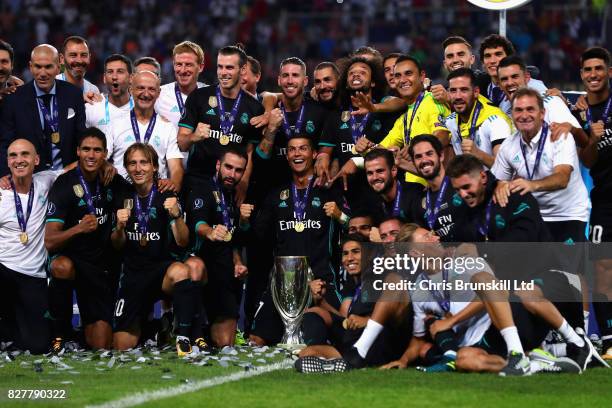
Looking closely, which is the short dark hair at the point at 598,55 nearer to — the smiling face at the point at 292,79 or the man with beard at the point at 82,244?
the smiling face at the point at 292,79

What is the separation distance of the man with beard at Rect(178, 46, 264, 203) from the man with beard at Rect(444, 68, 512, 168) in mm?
1774

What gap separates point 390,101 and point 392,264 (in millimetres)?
1859

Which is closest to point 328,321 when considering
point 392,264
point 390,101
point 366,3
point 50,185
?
point 392,264

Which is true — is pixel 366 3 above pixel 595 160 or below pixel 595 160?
above

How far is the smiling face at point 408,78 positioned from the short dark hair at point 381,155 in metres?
0.67

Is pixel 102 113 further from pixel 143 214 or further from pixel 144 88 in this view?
pixel 143 214

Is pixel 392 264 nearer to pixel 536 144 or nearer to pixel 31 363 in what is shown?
pixel 536 144

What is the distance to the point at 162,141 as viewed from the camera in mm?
9633

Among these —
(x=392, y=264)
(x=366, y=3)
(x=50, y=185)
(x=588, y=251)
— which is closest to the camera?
(x=392, y=264)

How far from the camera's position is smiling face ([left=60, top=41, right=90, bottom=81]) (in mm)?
10258

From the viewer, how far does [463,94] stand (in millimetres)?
8703

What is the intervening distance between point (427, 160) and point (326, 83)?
5.61 ft

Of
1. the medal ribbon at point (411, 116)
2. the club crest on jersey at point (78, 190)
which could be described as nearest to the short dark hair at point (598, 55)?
the medal ribbon at point (411, 116)

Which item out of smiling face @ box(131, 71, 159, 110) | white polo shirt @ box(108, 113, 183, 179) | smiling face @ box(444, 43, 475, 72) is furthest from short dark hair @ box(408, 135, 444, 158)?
smiling face @ box(131, 71, 159, 110)
